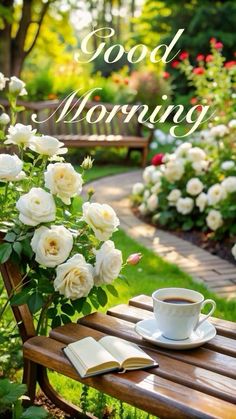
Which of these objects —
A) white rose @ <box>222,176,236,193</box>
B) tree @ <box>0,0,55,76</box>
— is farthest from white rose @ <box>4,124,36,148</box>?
tree @ <box>0,0,55,76</box>

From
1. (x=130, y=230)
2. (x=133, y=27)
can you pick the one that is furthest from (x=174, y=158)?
(x=133, y=27)

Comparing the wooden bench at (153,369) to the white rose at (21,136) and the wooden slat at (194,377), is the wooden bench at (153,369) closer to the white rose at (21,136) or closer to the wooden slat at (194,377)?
the wooden slat at (194,377)

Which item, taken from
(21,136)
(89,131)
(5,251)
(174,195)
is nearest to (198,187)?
(174,195)

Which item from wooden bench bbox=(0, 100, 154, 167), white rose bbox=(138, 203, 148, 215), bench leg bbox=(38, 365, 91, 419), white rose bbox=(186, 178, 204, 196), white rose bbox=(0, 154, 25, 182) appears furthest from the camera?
wooden bench bbox=(0, 100, 154, 167)

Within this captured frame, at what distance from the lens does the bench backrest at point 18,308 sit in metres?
2.38

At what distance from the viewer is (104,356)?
192 centimetres

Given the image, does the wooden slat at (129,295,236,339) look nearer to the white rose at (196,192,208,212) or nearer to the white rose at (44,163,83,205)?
the white rose at (44,163,83,205)

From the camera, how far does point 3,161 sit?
7.55 ft

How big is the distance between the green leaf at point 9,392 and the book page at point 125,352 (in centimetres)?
31

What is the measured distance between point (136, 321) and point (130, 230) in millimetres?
3668

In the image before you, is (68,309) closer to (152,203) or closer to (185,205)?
(185,205)

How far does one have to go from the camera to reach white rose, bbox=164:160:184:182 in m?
6.14

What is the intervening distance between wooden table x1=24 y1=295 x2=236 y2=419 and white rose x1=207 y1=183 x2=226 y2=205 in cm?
320

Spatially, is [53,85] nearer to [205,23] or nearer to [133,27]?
[205,23]
